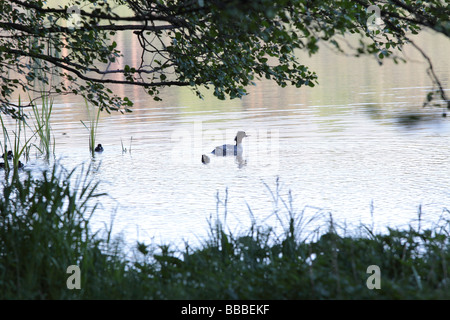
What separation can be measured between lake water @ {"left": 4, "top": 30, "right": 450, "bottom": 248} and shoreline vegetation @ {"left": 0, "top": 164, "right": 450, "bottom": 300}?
119 cm

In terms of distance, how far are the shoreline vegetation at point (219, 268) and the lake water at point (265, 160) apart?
119cm

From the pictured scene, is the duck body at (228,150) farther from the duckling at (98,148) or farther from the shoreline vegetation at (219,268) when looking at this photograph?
the shoreline vegetation at (219,268)

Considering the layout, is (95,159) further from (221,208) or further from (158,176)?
(221,208)

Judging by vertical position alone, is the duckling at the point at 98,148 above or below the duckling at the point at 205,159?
above

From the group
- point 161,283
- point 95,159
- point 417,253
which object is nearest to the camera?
point 161,283

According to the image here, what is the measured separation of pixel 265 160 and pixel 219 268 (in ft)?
34.9

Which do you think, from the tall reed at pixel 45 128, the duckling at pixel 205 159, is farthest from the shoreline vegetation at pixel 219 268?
the duckling at pixel 205 159

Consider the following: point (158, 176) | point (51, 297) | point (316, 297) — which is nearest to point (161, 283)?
point (51, 297)

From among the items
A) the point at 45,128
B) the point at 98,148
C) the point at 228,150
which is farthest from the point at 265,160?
the point at 45,128

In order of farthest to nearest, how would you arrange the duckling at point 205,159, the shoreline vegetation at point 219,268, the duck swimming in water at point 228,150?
the duck swimming in water at point 228,150, the duckling at point 205,159, the shoreline vegetation at point 219,268

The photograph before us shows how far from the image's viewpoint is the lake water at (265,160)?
11.1 meters

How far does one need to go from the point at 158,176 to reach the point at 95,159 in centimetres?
292
